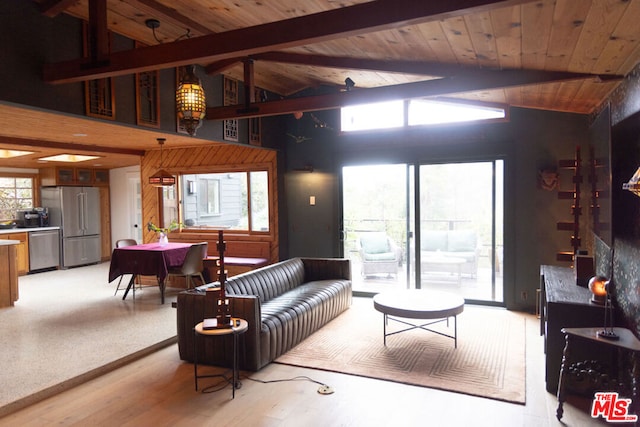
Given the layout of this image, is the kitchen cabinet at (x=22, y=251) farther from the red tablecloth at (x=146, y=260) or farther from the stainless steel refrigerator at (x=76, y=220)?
the red tablecloth at (x=146, y=260)

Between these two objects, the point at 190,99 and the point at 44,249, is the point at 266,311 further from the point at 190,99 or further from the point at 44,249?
the point at 44,249

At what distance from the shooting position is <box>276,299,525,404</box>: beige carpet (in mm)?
3389

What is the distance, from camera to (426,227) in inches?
237

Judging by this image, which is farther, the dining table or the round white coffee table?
the dining table

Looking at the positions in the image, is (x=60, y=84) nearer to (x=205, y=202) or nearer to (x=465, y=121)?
(x=205, y=202)

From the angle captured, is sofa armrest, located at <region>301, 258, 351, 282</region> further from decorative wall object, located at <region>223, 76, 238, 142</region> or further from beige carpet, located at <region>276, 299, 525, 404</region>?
decorative wall object, located at <region>223, 76, 238, 142</region>

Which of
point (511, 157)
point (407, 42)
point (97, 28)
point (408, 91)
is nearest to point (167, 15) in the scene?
point (97, 28)

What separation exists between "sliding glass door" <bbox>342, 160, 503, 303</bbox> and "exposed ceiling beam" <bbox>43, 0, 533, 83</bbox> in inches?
152

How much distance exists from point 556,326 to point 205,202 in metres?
5.81

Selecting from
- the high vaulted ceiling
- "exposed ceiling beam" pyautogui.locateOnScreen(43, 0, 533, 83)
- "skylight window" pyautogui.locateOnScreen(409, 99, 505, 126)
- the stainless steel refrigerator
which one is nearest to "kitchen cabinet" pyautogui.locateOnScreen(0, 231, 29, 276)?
the stainless steel refrigerator

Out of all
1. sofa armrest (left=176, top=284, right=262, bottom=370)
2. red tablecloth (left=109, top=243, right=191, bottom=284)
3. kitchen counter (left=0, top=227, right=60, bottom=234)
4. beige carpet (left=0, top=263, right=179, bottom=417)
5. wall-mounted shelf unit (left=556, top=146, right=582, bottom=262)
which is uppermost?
wall-mounted shelf unit (left=556, top=146, right=582, bottom=262)

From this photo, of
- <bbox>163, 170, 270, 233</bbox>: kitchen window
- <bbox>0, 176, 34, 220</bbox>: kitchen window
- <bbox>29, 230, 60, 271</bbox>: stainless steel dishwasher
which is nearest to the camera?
<bbox>163, 170, 270, 233</bbox>: kitchen window

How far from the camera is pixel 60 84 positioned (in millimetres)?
3445

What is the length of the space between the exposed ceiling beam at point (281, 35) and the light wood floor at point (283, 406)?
245 cm
